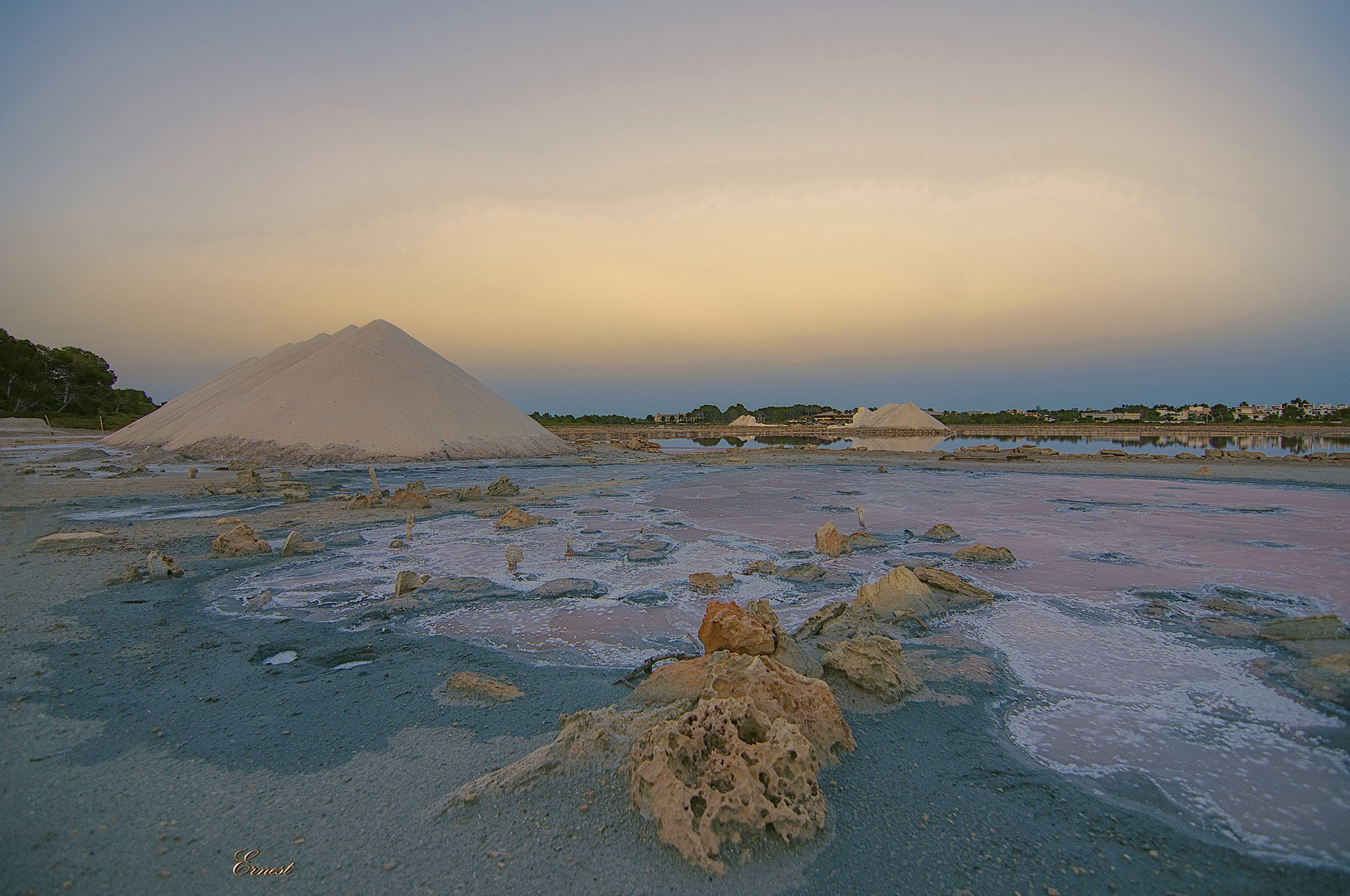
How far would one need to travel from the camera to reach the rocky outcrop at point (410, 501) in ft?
42.7

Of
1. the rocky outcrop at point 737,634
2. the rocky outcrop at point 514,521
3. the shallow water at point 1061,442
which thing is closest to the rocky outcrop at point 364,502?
the rocky outcrop at point 514,521

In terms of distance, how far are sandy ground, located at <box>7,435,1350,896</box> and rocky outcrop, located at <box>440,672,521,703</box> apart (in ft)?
0.36

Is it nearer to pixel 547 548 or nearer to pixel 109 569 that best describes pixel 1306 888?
pixel 547 548

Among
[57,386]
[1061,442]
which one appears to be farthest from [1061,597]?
[57,386]

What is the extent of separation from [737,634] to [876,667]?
3.07 feet

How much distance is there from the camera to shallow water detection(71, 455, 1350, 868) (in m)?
3.32

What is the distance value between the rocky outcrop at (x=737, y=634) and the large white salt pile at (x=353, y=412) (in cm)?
2502

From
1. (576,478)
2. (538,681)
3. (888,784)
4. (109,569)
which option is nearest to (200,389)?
(576,478)

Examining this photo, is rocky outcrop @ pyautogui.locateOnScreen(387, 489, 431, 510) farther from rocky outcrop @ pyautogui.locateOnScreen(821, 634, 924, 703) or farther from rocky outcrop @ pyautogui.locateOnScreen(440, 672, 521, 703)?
rocky outcrop @ pyautogui.locateOnScreen(821, 634, 924, 703)

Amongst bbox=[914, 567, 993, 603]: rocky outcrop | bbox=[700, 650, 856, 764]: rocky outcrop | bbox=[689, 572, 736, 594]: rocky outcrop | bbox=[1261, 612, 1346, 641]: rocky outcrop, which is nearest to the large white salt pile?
bbox=[689, 572, 736, 594]: rocky outcrop

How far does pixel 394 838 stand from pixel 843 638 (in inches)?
143

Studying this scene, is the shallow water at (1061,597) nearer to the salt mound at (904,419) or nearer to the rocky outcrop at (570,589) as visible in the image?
the rocky outcrop at (570,589)

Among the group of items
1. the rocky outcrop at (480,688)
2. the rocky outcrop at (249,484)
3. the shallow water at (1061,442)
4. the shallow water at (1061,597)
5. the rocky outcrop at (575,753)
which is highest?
the shallow water at (1061,442)

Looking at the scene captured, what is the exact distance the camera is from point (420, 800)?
112 inches
